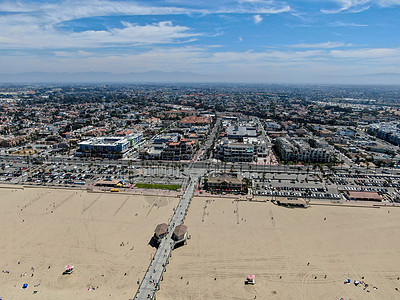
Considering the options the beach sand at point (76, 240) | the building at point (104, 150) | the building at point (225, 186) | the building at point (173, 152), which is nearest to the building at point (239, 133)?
the building at point (173, 152)

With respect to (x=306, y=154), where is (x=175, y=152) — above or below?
below

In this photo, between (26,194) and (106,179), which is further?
(106,179)

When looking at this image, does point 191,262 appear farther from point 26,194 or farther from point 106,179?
point 26,194

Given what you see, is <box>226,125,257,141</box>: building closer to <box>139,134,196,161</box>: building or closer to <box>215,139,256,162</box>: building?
<box>215,139,256,162</box>: building

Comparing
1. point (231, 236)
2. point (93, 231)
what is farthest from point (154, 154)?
point (231, 236)

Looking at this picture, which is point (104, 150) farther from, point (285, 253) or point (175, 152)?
point (285, 253)

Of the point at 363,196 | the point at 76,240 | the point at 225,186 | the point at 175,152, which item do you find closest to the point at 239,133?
the point at 175,152
